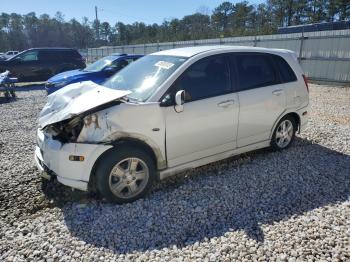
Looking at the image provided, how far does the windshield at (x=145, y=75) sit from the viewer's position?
11.9ft

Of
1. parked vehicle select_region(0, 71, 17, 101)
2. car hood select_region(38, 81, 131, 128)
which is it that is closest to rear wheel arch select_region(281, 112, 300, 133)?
car hood select_region(38, 81, 131, 128)

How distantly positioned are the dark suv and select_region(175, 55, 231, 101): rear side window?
12918 millimetres

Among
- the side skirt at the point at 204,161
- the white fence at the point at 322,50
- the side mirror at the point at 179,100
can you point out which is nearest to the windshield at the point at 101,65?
the side skirt at the point at 204,161

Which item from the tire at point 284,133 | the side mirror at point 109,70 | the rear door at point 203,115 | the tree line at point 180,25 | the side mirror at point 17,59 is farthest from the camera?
the tree line at point 180,25

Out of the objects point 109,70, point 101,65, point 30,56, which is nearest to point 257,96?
point 109,70

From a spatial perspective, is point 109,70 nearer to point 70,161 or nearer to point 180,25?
point 70,161

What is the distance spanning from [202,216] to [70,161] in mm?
1544

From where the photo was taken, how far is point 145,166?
3.48 metres

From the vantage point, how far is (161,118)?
11.3 feet

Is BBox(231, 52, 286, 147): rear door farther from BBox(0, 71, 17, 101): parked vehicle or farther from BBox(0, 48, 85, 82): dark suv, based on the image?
BBox(0, 48, 85, 82): dark suv

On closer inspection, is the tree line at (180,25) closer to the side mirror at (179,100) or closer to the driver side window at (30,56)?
the driver side window at (30,56)

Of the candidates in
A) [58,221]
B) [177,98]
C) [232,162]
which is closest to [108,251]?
[58,221]

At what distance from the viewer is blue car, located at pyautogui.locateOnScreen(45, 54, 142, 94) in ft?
30.2

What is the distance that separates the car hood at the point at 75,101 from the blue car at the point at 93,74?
196 inches
